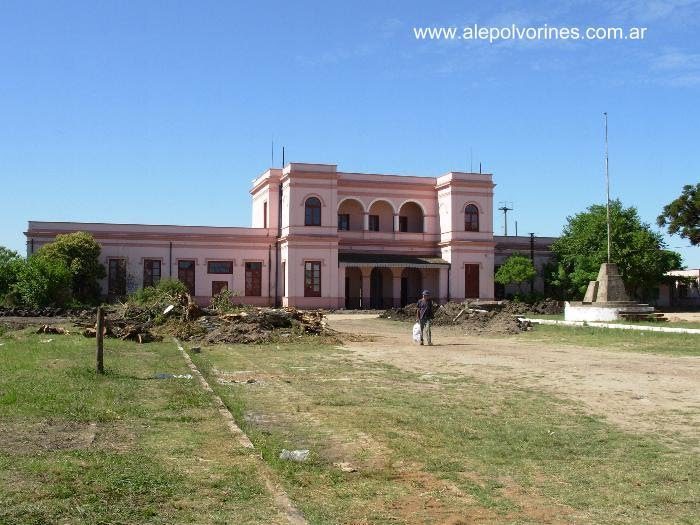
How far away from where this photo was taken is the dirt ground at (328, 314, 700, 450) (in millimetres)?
9219

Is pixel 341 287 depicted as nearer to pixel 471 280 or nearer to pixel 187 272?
pixel 471 280

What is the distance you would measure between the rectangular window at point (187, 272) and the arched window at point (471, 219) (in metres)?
19.1

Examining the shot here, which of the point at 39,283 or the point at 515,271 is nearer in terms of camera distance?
the point at 39,283

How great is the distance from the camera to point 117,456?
21.6ft

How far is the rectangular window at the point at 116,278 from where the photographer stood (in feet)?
158

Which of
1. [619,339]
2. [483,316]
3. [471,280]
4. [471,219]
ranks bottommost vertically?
[619,339]

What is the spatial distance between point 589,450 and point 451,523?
2788 mm

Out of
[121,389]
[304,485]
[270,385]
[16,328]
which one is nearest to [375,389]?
[270,385]

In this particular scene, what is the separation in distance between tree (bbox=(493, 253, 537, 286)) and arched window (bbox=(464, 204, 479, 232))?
3349 mm

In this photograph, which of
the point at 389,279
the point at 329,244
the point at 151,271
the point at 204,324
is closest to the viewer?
the point at 204,324

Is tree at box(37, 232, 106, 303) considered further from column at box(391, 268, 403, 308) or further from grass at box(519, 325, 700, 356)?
grass at box(519, 325, 700, 356)

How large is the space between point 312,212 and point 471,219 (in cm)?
1133

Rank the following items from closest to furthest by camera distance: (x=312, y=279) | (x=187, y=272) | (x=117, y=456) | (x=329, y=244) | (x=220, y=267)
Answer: (x=117, y=456) → (x=312, y=279) → (x=329, y=244) → (x=187, y=272) → (x=220, y=267)

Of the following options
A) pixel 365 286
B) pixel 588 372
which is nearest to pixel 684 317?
pixel 365 286
